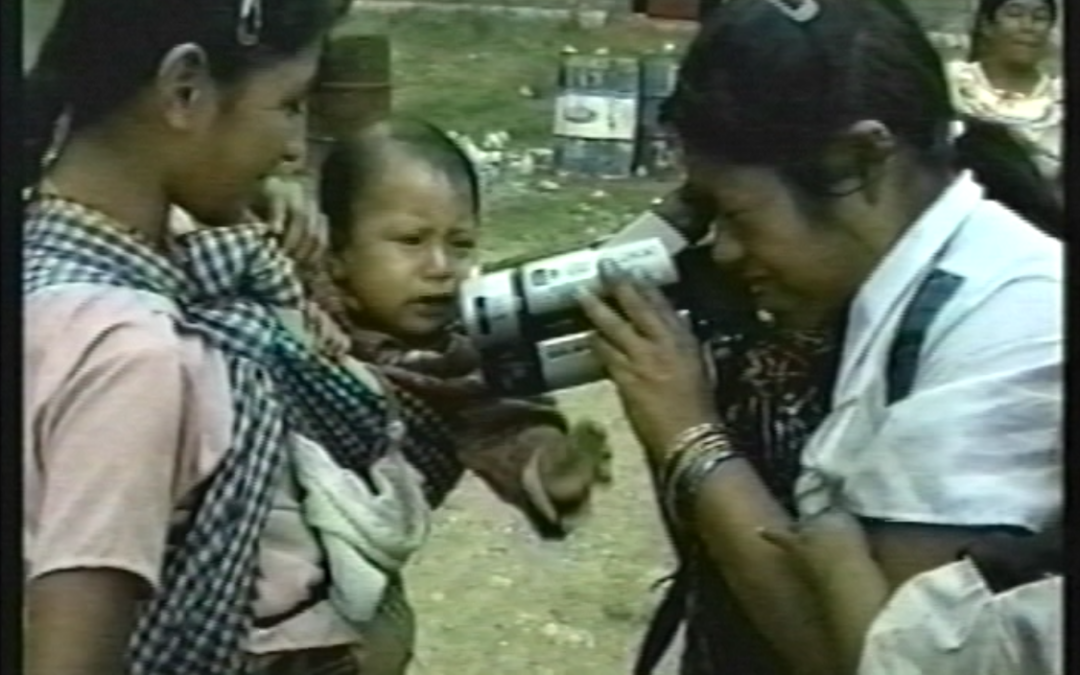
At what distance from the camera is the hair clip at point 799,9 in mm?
2994

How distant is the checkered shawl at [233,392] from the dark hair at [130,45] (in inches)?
4.3

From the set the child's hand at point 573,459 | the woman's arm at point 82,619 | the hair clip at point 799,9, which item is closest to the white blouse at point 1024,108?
the hair clip at point 799,9

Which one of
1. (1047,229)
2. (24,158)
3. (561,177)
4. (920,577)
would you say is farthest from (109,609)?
(1047,229)

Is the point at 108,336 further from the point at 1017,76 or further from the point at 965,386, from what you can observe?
the point at 1017,76

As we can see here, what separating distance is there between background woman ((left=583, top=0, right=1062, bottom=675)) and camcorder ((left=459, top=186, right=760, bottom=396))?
23mm

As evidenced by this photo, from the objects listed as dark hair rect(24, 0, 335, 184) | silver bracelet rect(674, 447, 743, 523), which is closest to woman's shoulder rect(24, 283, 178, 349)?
dark hair rect(24, 0, 335, 184)

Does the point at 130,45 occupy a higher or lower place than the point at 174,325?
higher

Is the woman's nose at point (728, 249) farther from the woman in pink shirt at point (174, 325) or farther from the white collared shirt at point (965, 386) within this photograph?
the woman in pink shirt at point (174, 325)

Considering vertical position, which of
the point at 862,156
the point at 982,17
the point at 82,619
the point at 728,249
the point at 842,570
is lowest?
the point at 82,619

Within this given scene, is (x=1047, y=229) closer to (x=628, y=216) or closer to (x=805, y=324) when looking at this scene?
(x=805, y=324)

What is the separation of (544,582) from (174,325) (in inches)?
20.8

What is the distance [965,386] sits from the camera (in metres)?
2.96

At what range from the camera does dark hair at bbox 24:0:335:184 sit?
300 centimetres

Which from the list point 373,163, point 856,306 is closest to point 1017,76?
point 856,306
